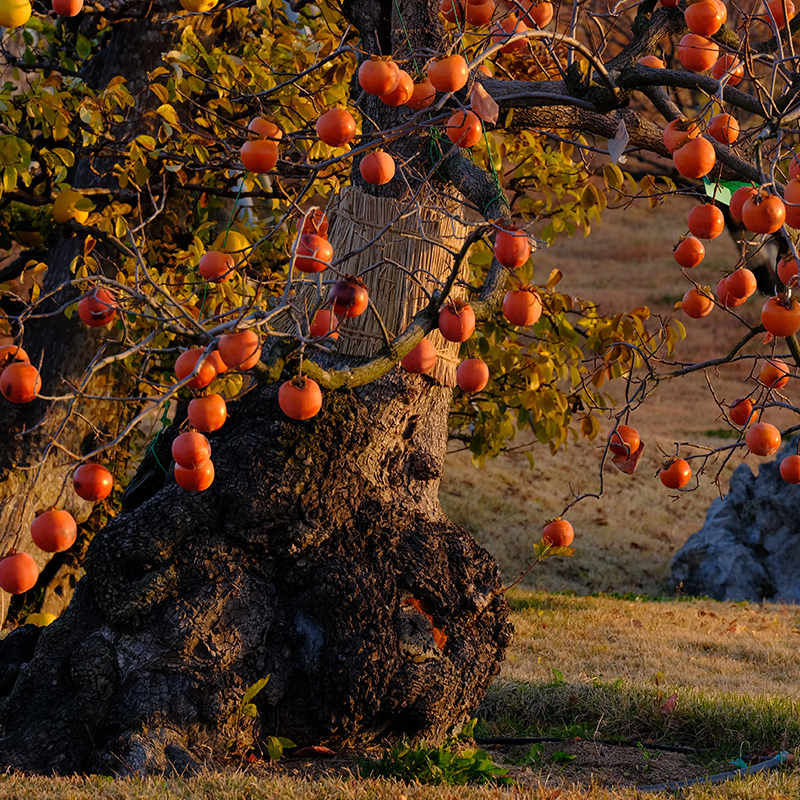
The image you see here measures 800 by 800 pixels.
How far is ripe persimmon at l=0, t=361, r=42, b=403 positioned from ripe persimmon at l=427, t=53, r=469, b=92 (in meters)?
1.34

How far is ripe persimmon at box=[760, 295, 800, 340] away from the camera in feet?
7.98

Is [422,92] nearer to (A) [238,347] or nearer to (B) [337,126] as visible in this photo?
(B) [337,126]

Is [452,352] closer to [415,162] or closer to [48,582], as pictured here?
[415,162]

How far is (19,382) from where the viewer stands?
7.69ft

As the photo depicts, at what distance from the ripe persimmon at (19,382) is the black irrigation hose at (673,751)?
2.41m

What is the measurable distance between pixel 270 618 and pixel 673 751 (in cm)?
187

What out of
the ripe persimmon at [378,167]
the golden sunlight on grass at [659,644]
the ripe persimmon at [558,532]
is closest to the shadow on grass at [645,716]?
the golden sunlight on grass at [659,644]

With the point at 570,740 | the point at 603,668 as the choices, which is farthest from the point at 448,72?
the point at 603,668

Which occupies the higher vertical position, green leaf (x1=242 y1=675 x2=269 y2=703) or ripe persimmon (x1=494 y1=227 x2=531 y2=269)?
ripe persimmon (x1=494 y1=227 x2=531 y2=269)

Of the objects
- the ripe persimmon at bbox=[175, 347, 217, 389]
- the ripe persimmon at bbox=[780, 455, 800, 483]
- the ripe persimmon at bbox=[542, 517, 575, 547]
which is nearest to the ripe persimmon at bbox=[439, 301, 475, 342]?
the ripe persimmon at bbox=[175, 347, 217, 389]

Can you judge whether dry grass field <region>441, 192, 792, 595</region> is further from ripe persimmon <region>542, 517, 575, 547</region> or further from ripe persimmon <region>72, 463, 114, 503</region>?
ripe persimmon <region>72, 463, 114, 503</region>

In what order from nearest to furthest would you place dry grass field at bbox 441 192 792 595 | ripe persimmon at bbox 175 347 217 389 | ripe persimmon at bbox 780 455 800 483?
ripe persimmon at bbox 175 347 217 389
ripe persimmon at bbox 780 455 800 483
dry grass field at bbox 441 192 792 595

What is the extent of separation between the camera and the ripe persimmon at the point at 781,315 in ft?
7.98

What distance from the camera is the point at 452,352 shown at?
3.86 metres
